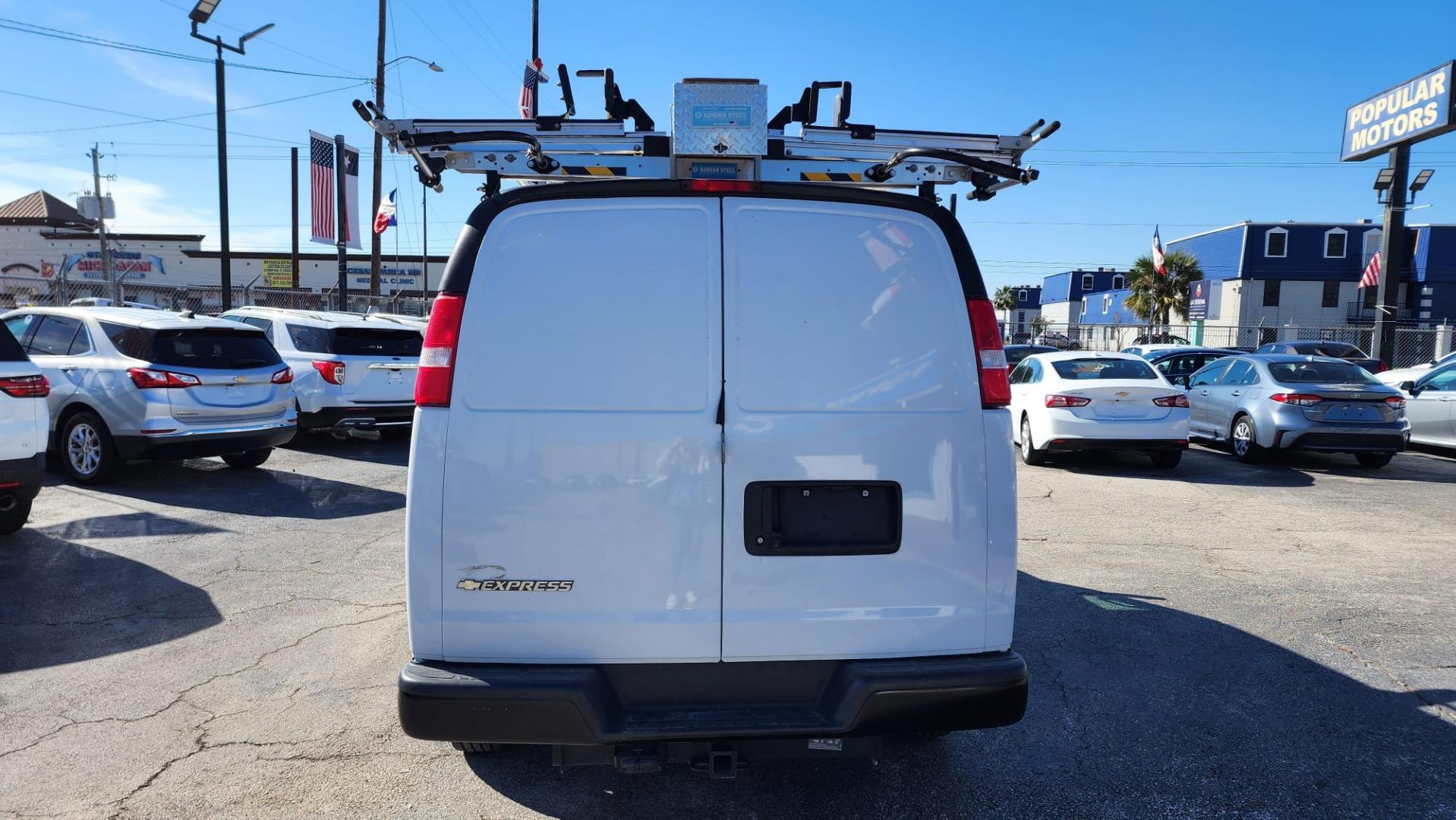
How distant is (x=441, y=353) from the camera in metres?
2.65

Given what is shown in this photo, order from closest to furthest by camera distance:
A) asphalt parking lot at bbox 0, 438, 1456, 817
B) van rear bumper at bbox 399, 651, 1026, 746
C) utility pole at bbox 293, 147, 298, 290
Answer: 1. van rear bumper at bbox 399, 651, 1026, 746
2. asphalt parking lot at bbox 0, 438, 1456, 817
3. utility pole at bbox 293, 147, 298, 290

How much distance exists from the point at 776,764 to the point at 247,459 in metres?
8.43

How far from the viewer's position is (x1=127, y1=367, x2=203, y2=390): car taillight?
27.1 ft

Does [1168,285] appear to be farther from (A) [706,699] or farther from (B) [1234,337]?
(A) [706,699]

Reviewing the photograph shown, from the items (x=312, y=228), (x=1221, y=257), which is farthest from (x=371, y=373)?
(x=1221, y=257)

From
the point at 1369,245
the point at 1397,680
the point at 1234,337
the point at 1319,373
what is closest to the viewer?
the point at 1397,680

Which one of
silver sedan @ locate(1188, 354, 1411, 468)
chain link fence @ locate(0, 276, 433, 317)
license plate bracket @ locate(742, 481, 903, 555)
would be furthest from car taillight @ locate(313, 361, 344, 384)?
silver sedan @ locate(1188, 354, 1411, 468)

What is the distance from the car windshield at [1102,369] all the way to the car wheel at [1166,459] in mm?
948

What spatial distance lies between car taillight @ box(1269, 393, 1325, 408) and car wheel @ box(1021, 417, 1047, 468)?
2.92 meters

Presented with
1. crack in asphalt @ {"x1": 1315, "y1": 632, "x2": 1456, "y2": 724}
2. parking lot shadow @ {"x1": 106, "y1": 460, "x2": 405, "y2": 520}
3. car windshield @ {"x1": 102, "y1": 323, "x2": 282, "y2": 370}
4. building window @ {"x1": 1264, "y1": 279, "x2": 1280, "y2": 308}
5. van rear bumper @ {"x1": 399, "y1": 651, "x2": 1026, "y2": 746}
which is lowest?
parking lot shadow @ {"x1": 106, "y1": 460, "x2": 405, "y2": 520}

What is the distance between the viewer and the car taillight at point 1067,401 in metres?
10.7

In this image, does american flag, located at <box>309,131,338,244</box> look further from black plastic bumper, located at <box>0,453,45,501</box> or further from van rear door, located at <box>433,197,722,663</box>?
van rear door, located at <box>433,197,722,663</box>

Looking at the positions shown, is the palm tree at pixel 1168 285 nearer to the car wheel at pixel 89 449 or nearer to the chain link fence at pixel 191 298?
the chain link fence at pixel 191 298

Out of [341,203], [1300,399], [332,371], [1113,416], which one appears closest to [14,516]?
[332,371]
